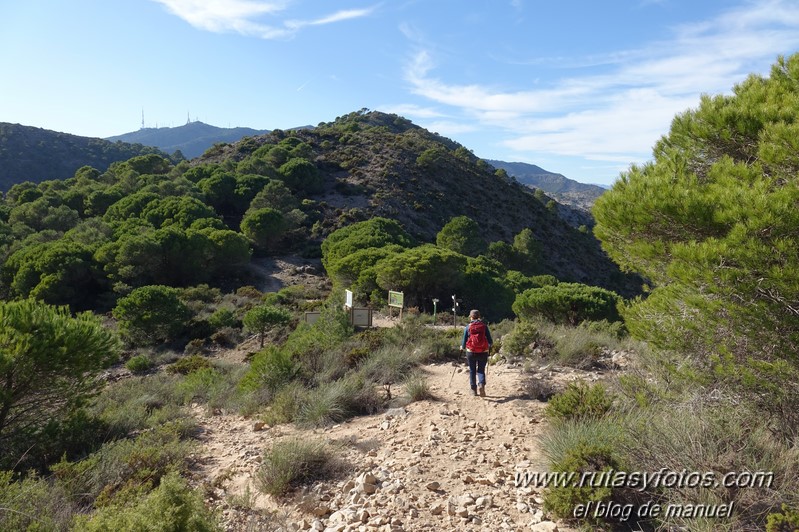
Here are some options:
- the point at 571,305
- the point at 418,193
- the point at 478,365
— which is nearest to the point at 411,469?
the point at 478,365

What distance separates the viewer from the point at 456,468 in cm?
470

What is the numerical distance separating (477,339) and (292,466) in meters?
3.43

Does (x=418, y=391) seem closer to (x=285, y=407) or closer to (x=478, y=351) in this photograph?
(x=478, y=351)

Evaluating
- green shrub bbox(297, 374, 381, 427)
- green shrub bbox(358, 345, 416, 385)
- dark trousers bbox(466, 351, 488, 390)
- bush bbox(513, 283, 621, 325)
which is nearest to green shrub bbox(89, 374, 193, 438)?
green shrub bbox(297, 374, 381, 427)

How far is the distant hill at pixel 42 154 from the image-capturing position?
2665 inches

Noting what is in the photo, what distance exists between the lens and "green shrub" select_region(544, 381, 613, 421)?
4.99 metres

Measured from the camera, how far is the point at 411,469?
4668 mm

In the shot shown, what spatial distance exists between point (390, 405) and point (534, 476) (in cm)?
300

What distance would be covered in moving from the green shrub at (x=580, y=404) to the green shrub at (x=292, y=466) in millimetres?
2593

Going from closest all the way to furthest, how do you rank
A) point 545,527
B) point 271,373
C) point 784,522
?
point 784,522 < point 545,527 < point 271,373

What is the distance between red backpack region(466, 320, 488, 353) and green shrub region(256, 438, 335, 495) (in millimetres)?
2864

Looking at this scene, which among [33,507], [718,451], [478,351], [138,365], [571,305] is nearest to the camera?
[718,451]

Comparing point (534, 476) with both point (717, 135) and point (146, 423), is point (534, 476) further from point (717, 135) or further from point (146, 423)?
point (146, 423)

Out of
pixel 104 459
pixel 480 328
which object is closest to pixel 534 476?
pixel 480 328
